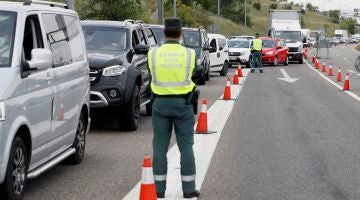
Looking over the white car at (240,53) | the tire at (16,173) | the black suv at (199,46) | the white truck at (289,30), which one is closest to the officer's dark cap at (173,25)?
the tire at (16,173)

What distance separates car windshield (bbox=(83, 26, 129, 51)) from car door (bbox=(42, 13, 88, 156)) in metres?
3.93

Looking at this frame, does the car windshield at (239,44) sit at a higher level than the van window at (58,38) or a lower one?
lower

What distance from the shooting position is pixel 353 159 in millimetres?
10688

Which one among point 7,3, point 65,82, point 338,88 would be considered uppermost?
point 7,3

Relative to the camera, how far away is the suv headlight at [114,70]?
13109 millimetres

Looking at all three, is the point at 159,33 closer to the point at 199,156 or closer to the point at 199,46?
the point at 199,46

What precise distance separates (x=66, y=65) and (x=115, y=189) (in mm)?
1680

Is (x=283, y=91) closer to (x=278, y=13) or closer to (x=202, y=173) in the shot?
(x=202, y=173)

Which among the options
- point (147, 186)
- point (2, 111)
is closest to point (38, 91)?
point (2, 111)

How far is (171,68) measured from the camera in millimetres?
7703

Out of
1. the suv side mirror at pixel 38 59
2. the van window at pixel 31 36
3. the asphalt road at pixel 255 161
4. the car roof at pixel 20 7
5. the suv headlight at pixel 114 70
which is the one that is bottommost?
the asphalt road at pixel 255 161

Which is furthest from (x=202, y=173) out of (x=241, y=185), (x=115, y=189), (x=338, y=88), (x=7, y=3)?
(x=338, y=88)

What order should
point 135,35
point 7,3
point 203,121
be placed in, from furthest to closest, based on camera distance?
point 135,35
point 203,121
point 7,3

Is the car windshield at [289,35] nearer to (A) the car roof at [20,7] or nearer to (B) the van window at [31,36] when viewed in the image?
(A) the car roof at [20,7]
